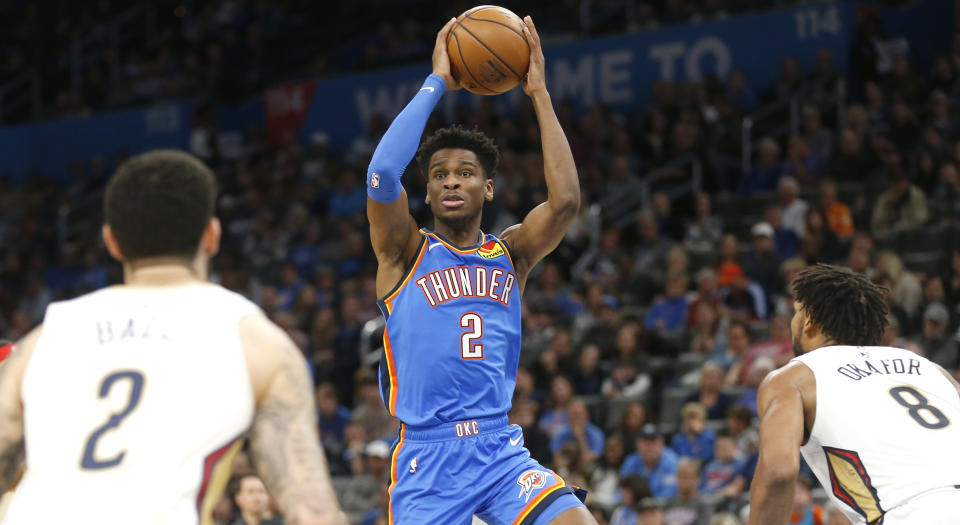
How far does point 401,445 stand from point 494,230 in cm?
906

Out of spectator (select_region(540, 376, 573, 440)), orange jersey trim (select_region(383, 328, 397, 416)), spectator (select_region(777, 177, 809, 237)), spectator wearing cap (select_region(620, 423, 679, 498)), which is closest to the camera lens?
orange jersey trim (select_region(383, 328, 397, 416))

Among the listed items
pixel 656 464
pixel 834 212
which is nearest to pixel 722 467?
pixel 656 464

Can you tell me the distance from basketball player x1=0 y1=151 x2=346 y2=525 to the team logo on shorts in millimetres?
2086

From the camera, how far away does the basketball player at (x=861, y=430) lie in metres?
4.32

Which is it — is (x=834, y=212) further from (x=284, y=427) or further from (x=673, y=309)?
(x=284, y=427)

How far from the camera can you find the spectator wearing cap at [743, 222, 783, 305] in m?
12.0

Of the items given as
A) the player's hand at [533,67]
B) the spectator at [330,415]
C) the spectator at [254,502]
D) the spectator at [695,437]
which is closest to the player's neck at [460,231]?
the player's hand at [533,67]

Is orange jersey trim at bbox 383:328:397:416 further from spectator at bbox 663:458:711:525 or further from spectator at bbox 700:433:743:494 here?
spectator at bbox 700:433:743:494

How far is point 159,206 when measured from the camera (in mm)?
3287

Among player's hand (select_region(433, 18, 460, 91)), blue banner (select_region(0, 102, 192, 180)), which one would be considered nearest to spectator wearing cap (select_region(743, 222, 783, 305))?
player's hand (select_region(433, 18, 460, 91))

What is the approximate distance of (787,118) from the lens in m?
14.8

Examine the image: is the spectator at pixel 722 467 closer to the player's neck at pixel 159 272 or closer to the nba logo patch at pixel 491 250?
the nba logo patch at pixel 491 250

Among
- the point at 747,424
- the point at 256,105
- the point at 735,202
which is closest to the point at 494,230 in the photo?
the point at 735,202

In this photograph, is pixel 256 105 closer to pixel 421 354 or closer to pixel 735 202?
pixel 735 202
